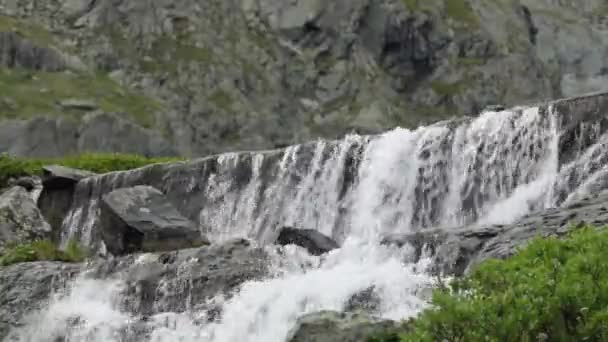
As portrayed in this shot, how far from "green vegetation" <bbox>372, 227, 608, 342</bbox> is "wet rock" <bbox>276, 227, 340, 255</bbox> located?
50.8ft

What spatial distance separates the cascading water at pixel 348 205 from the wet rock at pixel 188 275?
1.79ft

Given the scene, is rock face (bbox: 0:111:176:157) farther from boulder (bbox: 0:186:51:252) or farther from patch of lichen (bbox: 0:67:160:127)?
boulder (bbox: 0:186:51:252)

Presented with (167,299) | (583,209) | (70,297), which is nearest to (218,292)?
(167,299)

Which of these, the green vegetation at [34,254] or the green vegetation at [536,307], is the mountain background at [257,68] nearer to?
the green vegetation at [34,254]

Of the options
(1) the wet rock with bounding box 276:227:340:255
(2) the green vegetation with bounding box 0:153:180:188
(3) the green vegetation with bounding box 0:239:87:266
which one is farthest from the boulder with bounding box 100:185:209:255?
(2) the green vegetation with bounding box 0:153:180:188

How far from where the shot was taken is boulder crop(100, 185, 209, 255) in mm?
30516

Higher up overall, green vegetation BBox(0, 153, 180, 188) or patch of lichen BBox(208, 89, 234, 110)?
patch of lichen BBox(208, 89, 234, 110)

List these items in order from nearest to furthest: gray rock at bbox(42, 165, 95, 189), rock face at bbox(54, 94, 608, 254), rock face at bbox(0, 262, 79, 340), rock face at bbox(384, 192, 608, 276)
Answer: rock face at bbox(384, 192, 608, 276), rock face at bbox(0, 262, 79, 340), rock face at bbox(54, 94, 608, 254), gray rock at bbox(42, 165, 95, 189)

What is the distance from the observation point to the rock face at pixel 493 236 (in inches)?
760

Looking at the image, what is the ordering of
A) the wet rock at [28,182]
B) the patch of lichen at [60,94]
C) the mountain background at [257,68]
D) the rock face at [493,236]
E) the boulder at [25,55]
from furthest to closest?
the mountain background at [257,68] < the boulder at [25,55] < the patch of lichen at [60,94] < the wet rock at [28,182] < the rock face at [493,236]

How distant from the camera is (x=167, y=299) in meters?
25.2

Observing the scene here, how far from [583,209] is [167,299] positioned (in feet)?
36.9

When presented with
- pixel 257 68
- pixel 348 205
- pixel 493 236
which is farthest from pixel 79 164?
pixel 257 68

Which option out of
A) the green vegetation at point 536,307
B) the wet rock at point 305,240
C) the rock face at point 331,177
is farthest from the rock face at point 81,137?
the green vegetation at point 536,307
